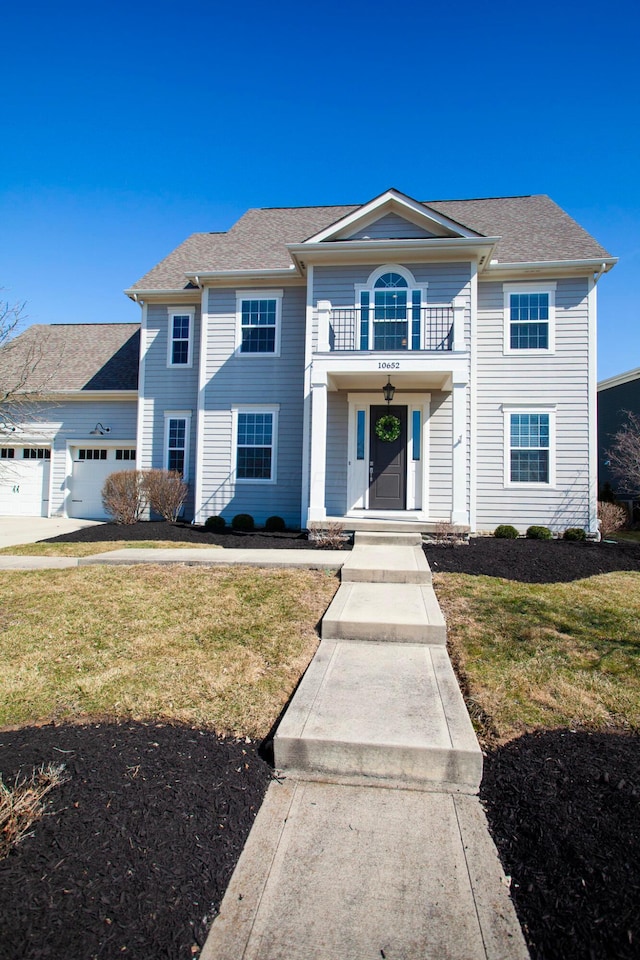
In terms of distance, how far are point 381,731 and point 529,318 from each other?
37.5ft

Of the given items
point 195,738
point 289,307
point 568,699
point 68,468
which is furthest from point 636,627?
point 68,468

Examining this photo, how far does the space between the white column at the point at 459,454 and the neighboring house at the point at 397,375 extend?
30mm

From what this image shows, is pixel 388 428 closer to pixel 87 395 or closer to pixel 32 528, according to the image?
pixel 32 528

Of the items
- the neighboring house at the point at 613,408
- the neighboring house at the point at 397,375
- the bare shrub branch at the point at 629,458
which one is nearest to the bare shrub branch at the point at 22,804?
the neighboring house at the point at 397,375

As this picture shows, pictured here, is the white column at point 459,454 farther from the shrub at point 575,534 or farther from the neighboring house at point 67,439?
the neighboring house at point 67,439

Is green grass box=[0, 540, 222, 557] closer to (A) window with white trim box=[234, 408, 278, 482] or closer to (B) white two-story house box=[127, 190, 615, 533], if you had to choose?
(B) white two-story house box=[127, 190, 615, 533]

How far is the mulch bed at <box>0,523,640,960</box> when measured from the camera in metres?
1.83

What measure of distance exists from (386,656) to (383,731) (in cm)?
134

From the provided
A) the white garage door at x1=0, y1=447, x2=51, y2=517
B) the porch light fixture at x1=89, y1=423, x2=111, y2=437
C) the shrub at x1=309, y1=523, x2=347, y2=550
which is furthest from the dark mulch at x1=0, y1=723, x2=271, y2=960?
the white garage door at x1=0, y1=447, x2=51, y2=517

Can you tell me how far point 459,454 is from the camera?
10500mm

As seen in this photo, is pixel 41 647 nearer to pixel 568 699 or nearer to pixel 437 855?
pixel 437 855

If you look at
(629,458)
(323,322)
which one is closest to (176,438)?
(323,322)

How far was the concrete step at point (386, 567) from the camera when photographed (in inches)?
256

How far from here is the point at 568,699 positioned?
359 centimetres
